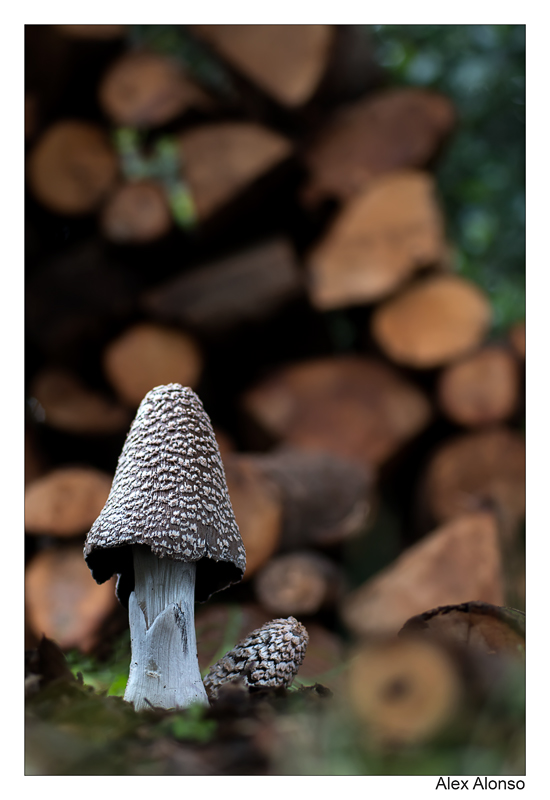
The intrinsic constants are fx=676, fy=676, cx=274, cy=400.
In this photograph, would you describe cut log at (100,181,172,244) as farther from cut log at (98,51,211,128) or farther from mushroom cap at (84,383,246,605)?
mushroom cap at (84,383,246,605)

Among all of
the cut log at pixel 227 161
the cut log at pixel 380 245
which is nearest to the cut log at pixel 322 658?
the cut log at pixel 380 245

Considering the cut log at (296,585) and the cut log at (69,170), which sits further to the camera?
the cut log at (69,170)

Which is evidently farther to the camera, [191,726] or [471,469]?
[471,469]

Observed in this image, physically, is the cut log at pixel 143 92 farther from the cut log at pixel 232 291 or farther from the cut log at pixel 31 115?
the cut log at pixel 232 291

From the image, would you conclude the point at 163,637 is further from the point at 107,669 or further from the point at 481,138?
the point at 481,138

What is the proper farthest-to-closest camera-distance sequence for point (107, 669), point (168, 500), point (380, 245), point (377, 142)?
point (377, 142) → point (380, 245) → point (107, 669) → point (168, 500)

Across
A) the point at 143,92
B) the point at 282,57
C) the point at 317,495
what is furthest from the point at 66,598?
the point at 282,57
